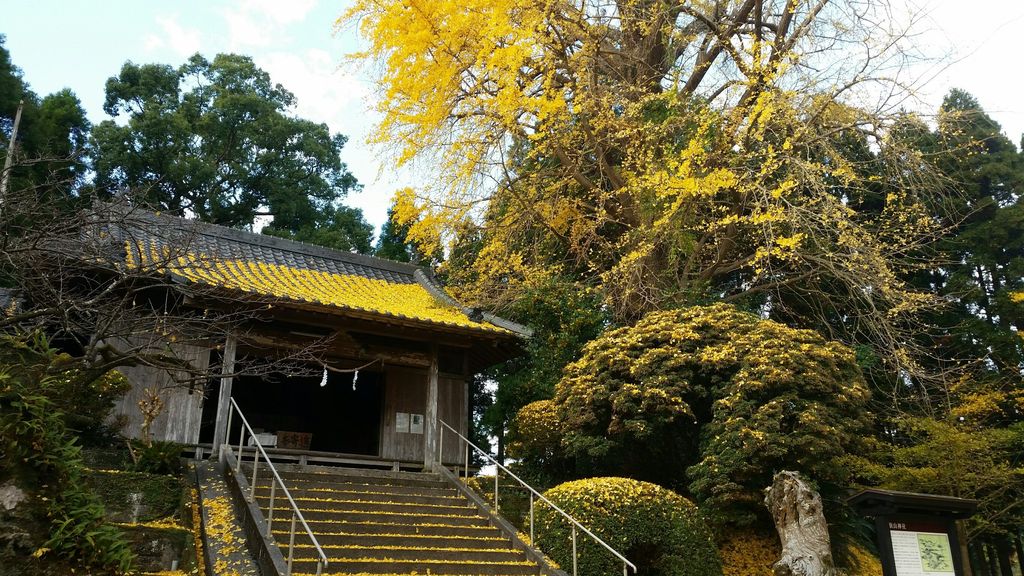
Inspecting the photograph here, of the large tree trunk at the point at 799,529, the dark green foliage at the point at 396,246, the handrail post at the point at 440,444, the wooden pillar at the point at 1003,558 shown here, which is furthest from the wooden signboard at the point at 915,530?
the dark green foliage at the point at 396,246

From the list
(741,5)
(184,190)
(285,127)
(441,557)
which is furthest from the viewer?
(285,127)

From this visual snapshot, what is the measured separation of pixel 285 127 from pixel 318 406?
17388mm

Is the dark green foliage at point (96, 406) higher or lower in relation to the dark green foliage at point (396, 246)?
lower

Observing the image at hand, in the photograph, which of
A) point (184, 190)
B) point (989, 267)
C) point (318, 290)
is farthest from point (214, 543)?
point (184, 190)

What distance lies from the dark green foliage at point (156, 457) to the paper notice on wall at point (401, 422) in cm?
376

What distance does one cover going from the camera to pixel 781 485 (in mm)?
8922

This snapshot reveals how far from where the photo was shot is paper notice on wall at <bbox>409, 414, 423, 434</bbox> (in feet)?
41.7

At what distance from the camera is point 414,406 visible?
42.2 feet

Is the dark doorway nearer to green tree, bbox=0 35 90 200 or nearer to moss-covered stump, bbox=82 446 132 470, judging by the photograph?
moss-covered stump, bbox=82 446 132 470

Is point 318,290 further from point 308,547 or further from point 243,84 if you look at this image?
point 243,84

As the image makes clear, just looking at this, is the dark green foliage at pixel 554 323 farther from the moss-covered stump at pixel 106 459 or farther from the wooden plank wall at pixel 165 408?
the moss-covered stump at pixel 106 459

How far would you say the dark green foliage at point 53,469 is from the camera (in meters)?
6.22

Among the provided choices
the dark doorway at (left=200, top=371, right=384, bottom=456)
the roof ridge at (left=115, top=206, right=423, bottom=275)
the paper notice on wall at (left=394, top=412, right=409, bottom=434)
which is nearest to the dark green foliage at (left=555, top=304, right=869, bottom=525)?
the paper notice on wall at (left=394, top=412, right=409, bottom=434)

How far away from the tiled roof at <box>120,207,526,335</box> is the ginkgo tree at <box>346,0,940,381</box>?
48.2 inches
